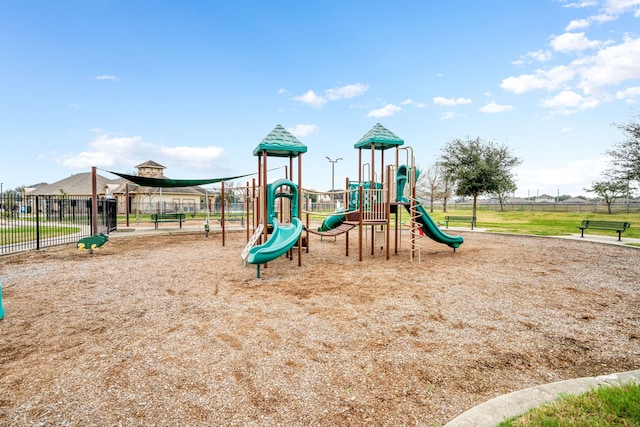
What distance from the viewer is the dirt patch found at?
287 centimetres

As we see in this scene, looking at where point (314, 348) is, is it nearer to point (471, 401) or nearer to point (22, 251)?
point (471, 401)

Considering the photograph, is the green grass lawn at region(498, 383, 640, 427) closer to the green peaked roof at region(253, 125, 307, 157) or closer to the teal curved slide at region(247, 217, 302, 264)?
the teal curved slide at region(247, 217, 302, 264)

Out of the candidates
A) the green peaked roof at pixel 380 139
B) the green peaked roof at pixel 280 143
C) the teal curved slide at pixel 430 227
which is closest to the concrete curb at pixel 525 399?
the teal curved slide at pixel 430 227

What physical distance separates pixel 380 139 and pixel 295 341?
7.74m

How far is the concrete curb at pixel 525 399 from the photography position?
2.51 metres

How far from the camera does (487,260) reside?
9961 millimetres

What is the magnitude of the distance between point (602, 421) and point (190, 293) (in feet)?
19.8

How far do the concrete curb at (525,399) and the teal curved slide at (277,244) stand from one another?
5.45 m

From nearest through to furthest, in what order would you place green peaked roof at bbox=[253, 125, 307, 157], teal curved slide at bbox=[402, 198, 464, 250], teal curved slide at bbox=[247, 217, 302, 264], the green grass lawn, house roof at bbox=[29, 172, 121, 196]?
the green grass lawn
teal curved slide at bbox=[247, 217, 302, 264]
green peaked roof at bbox=[253, 125, 307, 157]
teal curved slide at bbox=[402, 198, 464, 250]
house roof at bbox=[29, 172, 121, 196]

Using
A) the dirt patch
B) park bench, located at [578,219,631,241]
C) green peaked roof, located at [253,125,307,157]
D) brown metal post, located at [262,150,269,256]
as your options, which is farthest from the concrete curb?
park bench, located at [578,219,631,241]

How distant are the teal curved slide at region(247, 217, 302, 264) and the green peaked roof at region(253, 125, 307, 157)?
78.7 inches

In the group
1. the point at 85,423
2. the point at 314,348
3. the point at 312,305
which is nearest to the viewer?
the point at 85,423

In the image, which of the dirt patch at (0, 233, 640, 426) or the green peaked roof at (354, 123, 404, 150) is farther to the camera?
the green peaked roof at (354, 123, 404, 150)

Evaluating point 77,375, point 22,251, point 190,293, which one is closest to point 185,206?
point 22,251
